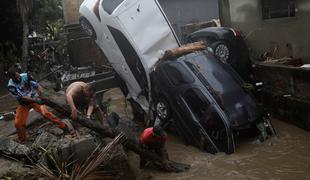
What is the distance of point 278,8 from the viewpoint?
10.2 m

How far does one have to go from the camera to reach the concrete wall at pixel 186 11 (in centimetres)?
2144

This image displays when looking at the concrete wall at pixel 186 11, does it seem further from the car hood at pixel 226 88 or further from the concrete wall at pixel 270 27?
the car hood at pixel 226 88

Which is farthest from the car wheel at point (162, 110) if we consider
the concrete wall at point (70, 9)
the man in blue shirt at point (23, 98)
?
the concrete wall at point (70, 9)

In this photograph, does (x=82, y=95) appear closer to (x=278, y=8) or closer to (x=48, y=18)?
(x=278, y=8)

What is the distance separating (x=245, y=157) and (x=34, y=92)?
420cm

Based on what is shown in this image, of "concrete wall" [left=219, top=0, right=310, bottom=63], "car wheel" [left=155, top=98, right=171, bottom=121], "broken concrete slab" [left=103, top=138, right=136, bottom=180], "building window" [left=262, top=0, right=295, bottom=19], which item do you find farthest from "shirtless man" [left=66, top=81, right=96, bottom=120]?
"building window" [left=262, top=0, right=295, bottom=19]

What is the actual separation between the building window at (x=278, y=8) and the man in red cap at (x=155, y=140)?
5.09 metres

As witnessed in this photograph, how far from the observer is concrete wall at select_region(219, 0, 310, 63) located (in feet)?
30.4

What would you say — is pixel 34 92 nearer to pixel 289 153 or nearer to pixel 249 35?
pixel 289 153

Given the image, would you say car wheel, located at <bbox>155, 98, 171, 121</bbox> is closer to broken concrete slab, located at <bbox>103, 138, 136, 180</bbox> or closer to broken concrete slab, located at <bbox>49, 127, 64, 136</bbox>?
broken concrete slab, located at <bbox>103, 138, 136, 180</bbox>

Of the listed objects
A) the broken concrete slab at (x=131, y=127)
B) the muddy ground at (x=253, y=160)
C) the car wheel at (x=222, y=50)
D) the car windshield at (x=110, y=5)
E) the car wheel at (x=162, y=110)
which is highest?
the car windshield at (x=110, y=5)

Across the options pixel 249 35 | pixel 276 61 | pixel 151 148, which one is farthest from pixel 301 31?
pixel 151 148

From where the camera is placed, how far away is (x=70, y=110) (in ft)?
21.1

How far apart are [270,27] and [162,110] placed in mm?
4365
